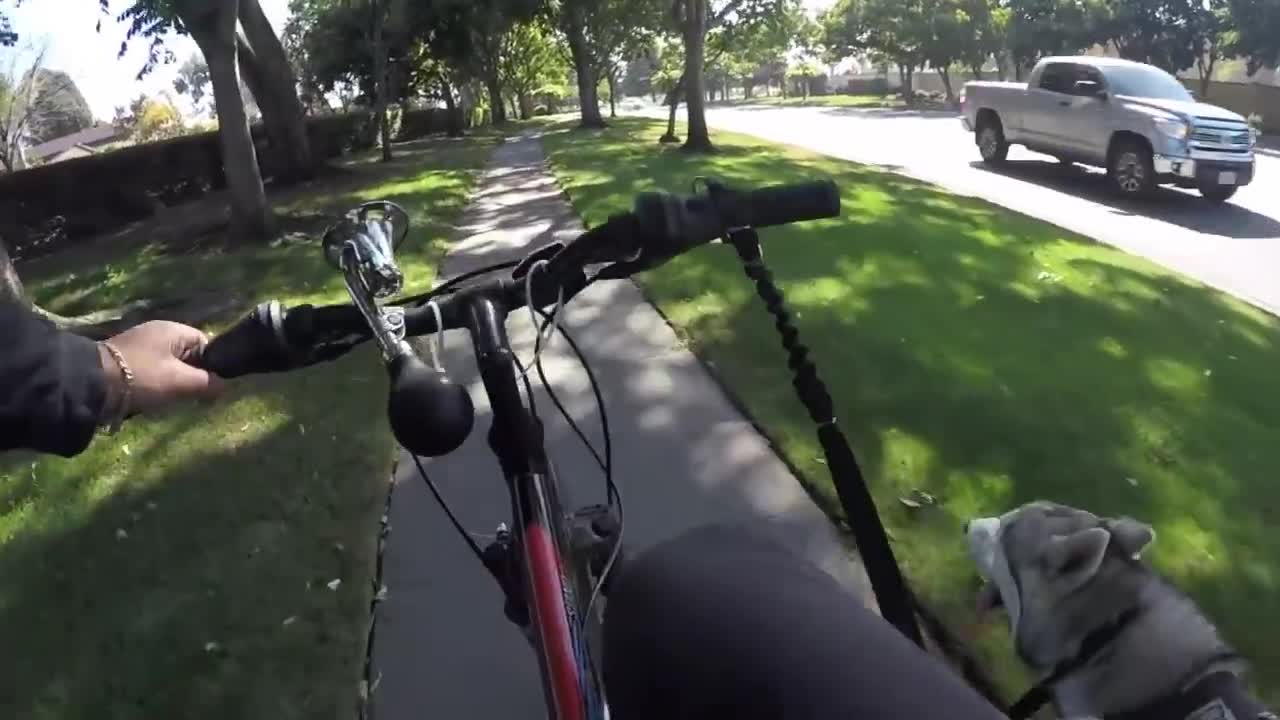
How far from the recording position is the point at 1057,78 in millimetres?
17859

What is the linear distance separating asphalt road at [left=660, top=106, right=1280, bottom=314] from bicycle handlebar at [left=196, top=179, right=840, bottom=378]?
8.64 metres

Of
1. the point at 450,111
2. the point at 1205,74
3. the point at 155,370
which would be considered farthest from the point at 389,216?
the point at 1205,74

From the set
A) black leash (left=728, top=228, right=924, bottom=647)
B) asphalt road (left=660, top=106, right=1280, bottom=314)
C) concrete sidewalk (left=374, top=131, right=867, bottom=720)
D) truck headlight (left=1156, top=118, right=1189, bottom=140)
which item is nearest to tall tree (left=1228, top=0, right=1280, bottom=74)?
asphalt road (left=660, top=106, right=1280, bottom=314)

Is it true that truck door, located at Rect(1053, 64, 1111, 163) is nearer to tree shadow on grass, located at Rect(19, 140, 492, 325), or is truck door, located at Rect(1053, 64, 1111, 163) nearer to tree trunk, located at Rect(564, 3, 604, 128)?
tree shadow on grass, located at Rect(19, 140, 492, 325)

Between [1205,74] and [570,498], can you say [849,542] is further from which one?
[1205,74]

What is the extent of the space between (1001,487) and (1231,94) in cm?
3649

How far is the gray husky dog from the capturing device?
8.29 ft

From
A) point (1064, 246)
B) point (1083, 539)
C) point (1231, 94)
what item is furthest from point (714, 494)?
point (1231, 94)

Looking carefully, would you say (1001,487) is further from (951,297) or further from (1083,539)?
(951,297)

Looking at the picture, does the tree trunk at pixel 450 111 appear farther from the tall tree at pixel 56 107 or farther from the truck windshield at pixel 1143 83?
the truck windshield at pixel 1143 83

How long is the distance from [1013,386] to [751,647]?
16.8 ft

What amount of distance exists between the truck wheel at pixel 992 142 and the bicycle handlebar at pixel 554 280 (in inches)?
747

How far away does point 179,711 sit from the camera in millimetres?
3387

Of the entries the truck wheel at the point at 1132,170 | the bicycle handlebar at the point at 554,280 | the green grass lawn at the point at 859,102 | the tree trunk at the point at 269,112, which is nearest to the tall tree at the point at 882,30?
the green grass lawn at the point at 859,102
